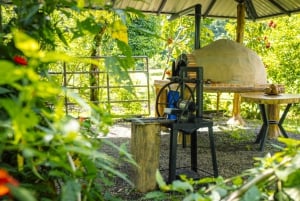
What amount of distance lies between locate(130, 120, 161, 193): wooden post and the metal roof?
3102 millimetres

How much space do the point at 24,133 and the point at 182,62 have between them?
3.49 metres

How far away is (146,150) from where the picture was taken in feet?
9.84

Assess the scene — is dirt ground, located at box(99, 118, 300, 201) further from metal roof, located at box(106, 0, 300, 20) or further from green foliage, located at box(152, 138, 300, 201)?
green foliage, located at box(152, 138, 300, 201)

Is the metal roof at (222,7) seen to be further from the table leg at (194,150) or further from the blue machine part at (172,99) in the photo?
the table leg at (194,150)

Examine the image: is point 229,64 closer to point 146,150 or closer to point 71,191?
point 146,150

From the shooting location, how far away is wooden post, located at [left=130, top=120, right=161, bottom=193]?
296cm

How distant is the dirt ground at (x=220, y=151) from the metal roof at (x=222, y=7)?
195cm

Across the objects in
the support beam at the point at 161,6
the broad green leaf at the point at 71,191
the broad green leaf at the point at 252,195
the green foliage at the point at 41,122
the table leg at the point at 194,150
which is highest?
the support beam at the point at 161,6

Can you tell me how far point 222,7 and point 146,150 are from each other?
426 cm

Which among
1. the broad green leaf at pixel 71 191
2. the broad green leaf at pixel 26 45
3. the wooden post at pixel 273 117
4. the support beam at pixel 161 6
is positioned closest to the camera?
the broad green leaf at pixel 26 45

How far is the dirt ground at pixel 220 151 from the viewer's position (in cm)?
349

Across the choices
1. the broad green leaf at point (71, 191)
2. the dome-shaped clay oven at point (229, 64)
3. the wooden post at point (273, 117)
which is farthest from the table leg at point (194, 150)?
the broad green leaf at point (71, 191)

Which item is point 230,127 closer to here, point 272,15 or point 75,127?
point 272,15

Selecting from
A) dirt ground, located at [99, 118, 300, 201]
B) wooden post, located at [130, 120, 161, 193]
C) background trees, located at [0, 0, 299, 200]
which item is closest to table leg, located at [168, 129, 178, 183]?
wooden post, located at [130, 120, 161, 193]
